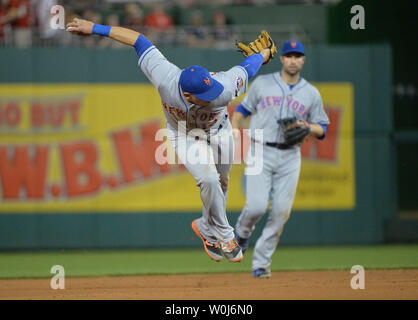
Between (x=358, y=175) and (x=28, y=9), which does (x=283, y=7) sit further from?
(x=28, y=9)

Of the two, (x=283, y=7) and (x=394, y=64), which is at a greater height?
(x=283, y=7)

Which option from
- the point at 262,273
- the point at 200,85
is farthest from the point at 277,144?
the point at 200,85

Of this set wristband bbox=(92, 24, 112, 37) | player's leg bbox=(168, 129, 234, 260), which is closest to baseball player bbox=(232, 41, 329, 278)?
player's leg bbox=(168, 129, 234, 260)

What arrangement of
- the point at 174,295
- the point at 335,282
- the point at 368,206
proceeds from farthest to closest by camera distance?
1. the point at 368,206
2. the point at 335,282
3. the point at 174,295

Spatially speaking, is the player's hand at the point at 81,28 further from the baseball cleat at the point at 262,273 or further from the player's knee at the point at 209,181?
the baseball cleat at the point at 262,273

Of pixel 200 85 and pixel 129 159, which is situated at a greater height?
pixel 129 159

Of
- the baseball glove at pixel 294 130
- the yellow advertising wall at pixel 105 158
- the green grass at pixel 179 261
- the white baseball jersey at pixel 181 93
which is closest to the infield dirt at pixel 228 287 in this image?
the green grass at pixel 179 261

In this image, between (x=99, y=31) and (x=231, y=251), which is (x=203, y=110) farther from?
(x=231, y=251)

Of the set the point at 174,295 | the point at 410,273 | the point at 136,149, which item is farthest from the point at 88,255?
the point at 410,273
